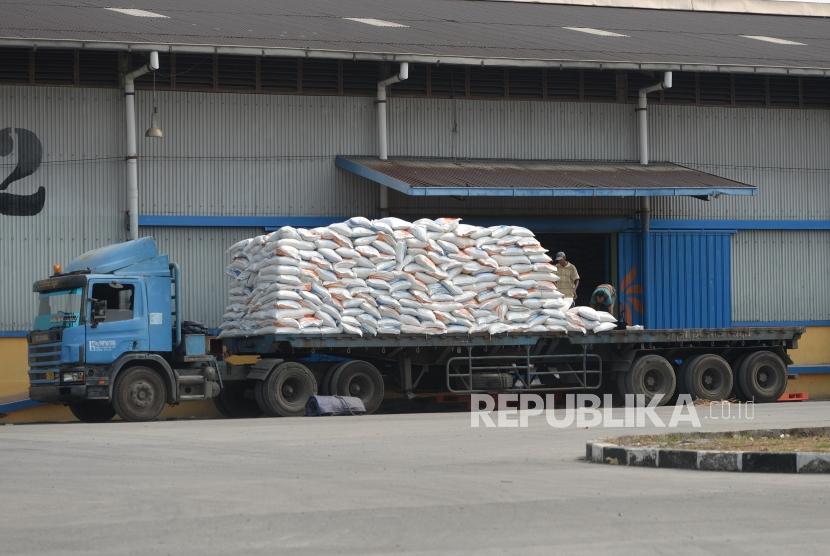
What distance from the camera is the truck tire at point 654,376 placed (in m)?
24.8

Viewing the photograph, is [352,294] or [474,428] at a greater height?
[352,294]

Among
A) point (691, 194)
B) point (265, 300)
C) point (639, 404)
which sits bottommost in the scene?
point (639, 404)

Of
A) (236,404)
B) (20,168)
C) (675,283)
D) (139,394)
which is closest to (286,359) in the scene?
(236,404)

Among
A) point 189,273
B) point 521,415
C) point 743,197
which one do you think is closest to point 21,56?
point 189,273

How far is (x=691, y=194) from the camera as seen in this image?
2597 cm

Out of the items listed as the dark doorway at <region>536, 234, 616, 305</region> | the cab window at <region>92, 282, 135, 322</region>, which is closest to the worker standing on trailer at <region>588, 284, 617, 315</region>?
the dark doorway at <region>536, 234, 616, 305</region>

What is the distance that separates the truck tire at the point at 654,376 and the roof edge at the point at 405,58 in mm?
5370

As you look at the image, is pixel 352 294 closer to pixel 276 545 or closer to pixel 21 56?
pixel 21 56

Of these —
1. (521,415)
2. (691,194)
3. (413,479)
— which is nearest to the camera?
(413,479)

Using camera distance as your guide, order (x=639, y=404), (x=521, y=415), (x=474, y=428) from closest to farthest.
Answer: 1. (x=474, y=428)
2. (x=521, y=415)
3. (x=639, y=404)

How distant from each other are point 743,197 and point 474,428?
12.7 meters

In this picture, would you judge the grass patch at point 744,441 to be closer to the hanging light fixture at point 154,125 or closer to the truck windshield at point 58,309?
the truck windshield at point 58,309

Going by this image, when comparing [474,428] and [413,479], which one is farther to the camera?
[474,428]

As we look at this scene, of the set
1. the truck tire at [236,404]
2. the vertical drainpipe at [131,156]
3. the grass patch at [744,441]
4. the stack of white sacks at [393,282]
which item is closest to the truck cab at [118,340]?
the stack of white sacks at [393,282]
